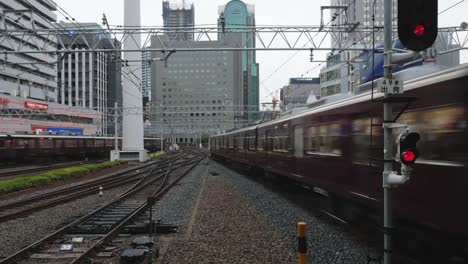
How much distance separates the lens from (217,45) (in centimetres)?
1945

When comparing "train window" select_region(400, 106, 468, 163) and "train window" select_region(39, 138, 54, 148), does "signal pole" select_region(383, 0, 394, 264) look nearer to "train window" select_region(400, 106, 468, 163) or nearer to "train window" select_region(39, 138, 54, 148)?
"train window" select_region(400, 106, 468, 163)

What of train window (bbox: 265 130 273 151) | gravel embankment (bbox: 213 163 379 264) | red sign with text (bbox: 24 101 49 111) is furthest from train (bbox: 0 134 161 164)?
gravel embankment (bbox: 213 163 379 264)

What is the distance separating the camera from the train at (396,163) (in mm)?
4887

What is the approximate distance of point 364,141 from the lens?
24.9 feet

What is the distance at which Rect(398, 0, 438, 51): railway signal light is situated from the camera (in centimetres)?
407

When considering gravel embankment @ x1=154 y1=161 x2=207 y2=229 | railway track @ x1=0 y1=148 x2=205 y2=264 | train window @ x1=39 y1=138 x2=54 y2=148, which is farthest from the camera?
train window @ x1=39 y1=138 x2=54 y2=148

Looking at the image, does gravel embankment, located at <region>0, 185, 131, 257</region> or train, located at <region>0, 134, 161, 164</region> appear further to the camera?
train, located at <region>0, 134, 161, 164</region>

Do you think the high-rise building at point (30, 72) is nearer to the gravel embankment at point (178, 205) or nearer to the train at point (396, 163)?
the gravel embankment at point (178, 205)

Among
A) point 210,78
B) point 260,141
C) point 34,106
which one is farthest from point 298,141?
point 210,78

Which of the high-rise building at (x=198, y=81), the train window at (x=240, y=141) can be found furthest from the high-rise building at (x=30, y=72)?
the train window at (x=240, y=141)

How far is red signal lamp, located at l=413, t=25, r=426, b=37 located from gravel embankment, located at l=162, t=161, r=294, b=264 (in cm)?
417

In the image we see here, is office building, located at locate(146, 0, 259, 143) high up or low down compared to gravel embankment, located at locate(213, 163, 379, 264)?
up

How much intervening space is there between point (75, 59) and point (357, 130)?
315ft

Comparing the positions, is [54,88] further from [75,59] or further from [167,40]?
[167,40]
